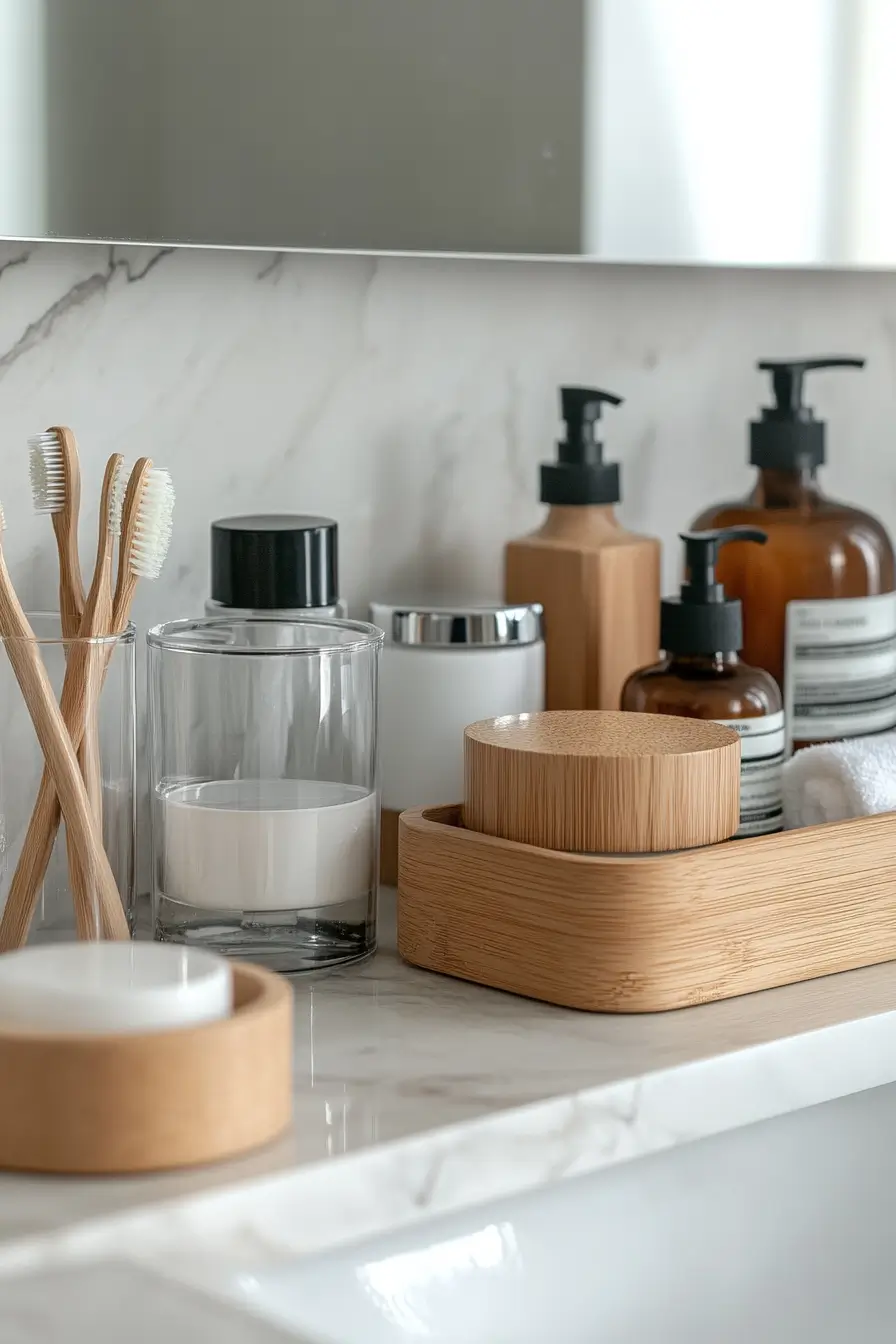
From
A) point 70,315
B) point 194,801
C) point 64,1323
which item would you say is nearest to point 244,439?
point 70,315

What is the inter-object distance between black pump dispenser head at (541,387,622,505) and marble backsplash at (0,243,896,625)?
7 cm

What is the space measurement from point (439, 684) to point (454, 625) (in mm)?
26

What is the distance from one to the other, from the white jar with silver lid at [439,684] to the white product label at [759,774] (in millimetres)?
106

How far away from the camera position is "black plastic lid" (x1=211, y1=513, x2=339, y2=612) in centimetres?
71

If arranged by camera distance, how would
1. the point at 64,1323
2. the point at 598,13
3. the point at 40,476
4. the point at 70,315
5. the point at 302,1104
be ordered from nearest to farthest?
the point at 64,1323 < the point at 302,1104 < the point at 40,476 < the point at 70,315 < the point at 598,13

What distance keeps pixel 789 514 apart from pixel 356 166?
263mm

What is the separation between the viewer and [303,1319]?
48 cm

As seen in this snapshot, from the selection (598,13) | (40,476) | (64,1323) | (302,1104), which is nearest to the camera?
(64,1323)

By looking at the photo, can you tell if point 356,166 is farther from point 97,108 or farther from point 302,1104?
point 302,1104

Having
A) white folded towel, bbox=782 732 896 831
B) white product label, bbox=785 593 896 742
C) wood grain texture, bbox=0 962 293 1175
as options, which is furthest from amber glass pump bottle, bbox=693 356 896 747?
wood grain texture, bbox=0 962 293 1175

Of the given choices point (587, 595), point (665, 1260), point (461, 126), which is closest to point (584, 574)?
point (587, 595)

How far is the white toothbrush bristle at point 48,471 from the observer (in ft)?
2.03

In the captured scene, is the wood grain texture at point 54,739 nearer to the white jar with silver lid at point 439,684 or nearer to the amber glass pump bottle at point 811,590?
the white jar with silver lid at point 439,684

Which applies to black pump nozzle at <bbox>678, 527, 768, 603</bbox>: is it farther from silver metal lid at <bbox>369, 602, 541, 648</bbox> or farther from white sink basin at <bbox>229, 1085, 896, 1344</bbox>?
white sink basin at <bbox>229, 1085, 896, 1344</bbox>
